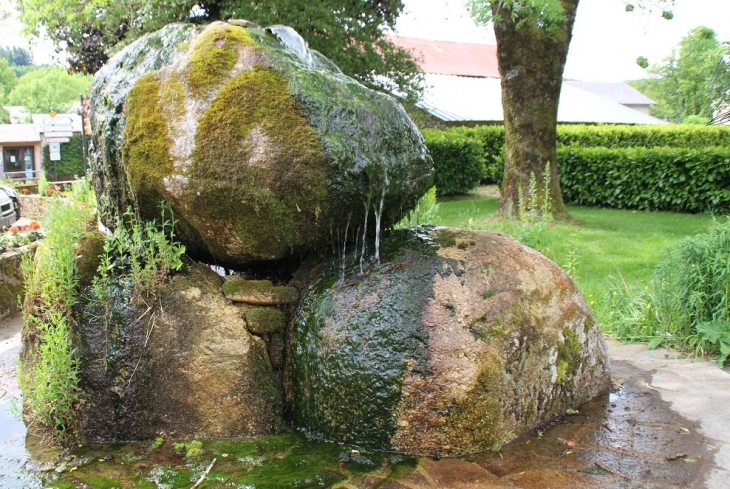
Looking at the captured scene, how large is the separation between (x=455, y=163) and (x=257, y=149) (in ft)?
42.5

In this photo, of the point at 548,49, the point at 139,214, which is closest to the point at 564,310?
the point at 139,214

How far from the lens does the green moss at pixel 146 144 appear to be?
3.87 metres

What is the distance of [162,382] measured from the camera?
153 inches

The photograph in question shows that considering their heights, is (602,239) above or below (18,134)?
below

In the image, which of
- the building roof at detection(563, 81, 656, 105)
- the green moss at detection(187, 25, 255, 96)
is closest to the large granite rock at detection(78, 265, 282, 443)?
the green moss at detection(187, 25, 255, 96)

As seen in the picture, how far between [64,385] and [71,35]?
49.5 feet

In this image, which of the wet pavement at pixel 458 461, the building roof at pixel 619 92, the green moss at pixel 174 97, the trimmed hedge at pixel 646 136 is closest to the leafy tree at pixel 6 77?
the building roof at pixel 619 92

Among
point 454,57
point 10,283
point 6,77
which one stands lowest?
point 10,283

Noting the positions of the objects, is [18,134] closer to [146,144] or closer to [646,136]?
[646,136]

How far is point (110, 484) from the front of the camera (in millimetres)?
3365

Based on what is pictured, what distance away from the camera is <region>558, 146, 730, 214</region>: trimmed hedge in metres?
12.5

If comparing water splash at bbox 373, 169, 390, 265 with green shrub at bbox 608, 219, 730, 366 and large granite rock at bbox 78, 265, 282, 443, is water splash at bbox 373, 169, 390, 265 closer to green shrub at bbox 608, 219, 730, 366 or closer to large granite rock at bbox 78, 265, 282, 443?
large granite rock at bbox 78, 265, 282, 443

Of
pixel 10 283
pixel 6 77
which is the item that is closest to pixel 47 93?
pixel 6 77

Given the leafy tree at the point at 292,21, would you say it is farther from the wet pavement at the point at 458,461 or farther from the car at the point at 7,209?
the wet pavement at the point at 458,461
